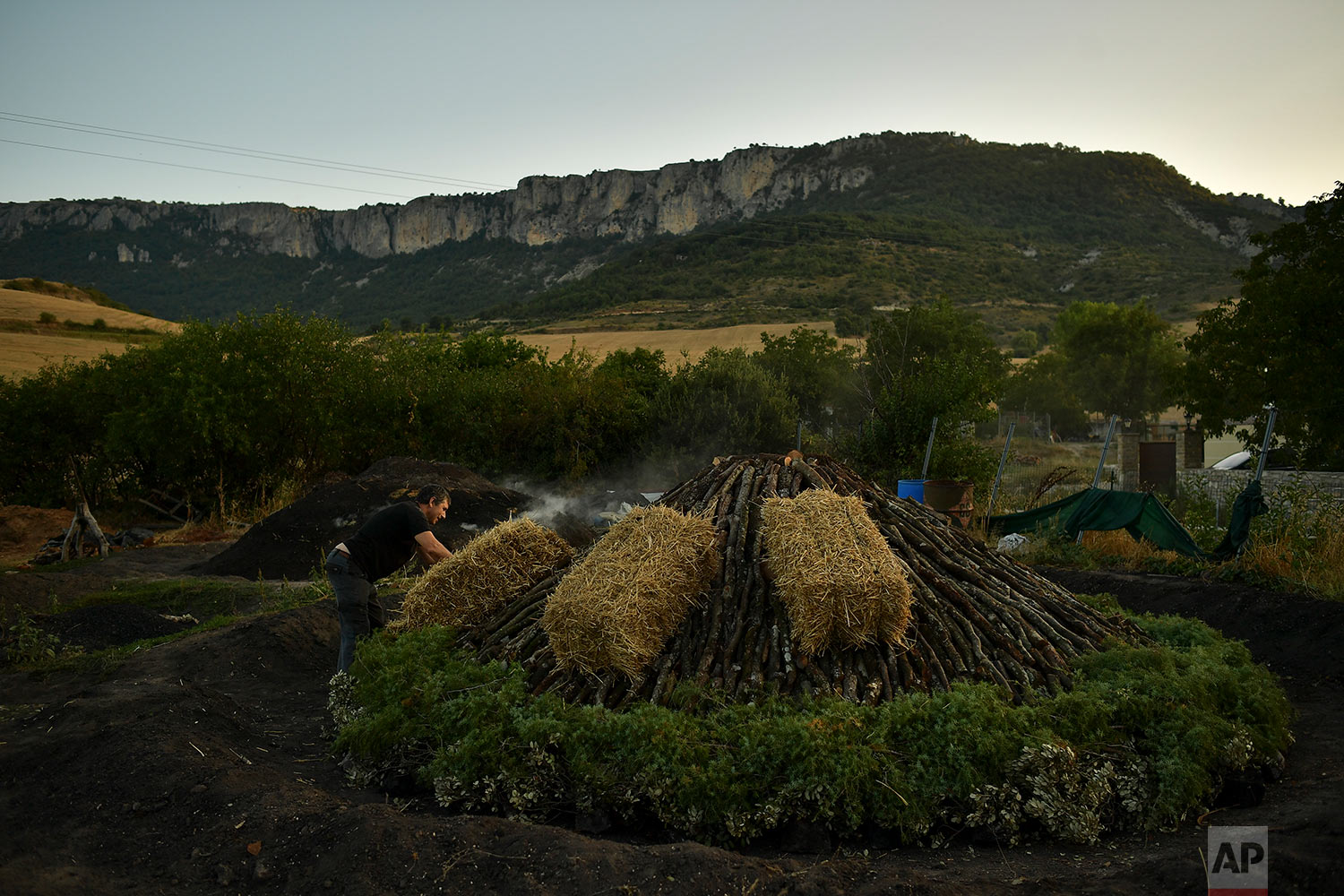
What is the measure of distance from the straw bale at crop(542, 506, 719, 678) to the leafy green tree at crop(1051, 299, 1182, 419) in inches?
1864

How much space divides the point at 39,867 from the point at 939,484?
35.7 feet

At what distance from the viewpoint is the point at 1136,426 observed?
40.1 metres

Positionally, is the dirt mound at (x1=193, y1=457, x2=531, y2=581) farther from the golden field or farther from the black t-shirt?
the golden field

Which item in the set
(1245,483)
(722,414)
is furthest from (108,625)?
(1245,483)

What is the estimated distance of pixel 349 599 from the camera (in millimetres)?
7145

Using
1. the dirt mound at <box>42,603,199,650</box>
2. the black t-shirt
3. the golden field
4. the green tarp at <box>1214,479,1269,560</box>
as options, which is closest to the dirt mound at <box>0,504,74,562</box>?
the dirt mound at <box>42,603,199,650</box>

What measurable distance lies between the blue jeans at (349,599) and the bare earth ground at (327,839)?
0.68 m

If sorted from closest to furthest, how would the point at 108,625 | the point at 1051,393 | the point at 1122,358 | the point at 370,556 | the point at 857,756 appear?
the point at 857,756
the point at 370,556
the point at 108,625
the point at 1122,358
the point at 1051,393

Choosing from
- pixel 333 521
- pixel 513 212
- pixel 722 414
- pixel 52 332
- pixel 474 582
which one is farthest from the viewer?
pixel 513 212

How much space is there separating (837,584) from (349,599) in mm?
4207

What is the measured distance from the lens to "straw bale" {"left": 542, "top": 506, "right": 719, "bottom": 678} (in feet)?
17.3

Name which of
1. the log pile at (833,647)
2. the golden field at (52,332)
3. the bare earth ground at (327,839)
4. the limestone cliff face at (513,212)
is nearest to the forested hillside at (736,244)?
the limestone cliff face at (513,212)

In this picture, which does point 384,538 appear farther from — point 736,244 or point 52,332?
point 736,244

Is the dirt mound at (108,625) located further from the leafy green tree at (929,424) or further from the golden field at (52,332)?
the golden field at (52,332)
